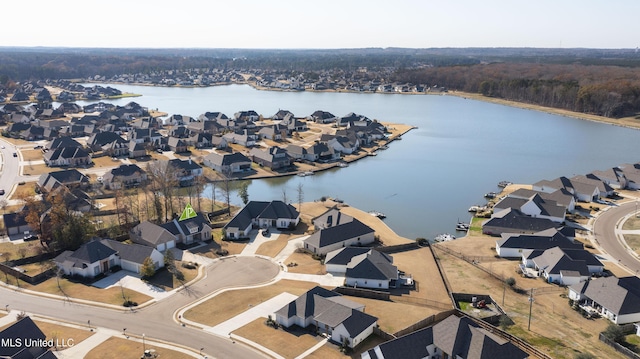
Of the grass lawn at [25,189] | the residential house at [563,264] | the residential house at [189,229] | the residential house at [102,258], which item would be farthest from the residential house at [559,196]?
the grass lawn at [25,189]

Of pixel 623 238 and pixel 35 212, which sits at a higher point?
pixel 35 212

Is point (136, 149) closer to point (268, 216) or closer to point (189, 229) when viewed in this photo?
point (268, 216)

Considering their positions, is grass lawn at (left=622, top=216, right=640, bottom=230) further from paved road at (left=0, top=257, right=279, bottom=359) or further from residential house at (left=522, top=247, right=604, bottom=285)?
paved road at (left=0, top=257, right=279, bottom=359)

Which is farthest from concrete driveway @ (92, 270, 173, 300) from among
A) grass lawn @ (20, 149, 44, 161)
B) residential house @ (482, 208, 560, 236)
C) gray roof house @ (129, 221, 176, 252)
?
grass lawn @ (20, 149, 44, 161)

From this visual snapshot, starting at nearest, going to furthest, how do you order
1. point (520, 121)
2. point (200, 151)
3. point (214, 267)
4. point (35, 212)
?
1. point (214, 267)
2. point (35, 212)
3. point (200, 151)
4. point (520, 121)

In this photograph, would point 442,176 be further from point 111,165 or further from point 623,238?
point 111,165

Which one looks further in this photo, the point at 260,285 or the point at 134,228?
the point at 134,228

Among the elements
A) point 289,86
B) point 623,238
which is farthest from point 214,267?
point 289,86
